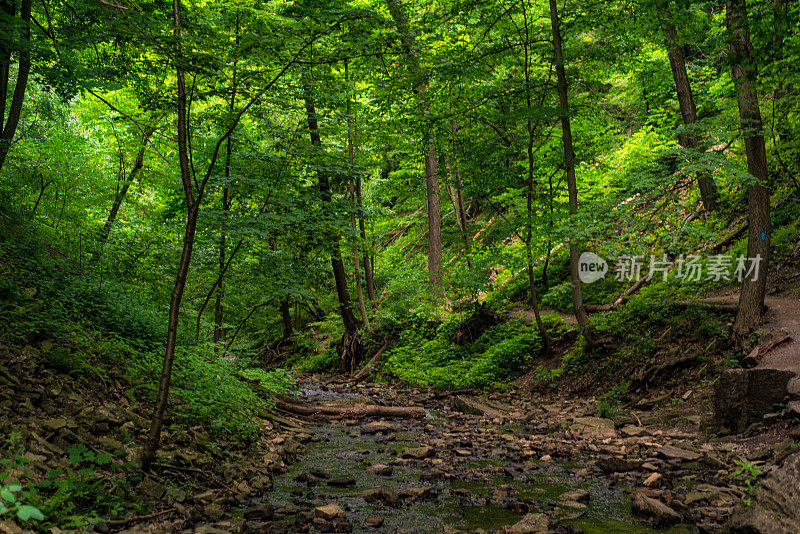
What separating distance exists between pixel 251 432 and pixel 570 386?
23.2ft

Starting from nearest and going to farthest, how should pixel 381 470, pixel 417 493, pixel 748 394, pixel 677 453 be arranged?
pixel 417 493 → pixel 381 470 → pixel 677 453 → pixel 748 394

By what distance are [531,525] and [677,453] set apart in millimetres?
3088

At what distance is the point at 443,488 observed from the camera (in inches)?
198

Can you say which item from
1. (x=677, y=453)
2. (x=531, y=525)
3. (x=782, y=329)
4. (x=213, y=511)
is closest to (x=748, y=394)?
(x=677, y=453)

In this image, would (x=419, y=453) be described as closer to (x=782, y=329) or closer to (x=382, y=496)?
(x=382, y=496)

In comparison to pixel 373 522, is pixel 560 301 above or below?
above

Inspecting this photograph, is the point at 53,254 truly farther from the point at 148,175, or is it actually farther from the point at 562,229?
the point at 562,229

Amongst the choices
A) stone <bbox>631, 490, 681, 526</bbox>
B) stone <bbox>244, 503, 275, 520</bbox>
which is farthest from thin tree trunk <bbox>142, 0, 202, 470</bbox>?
stone <bbox>631, 490, 681, 526</bbox>

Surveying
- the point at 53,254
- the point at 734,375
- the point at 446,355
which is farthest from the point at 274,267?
the point at 734,375

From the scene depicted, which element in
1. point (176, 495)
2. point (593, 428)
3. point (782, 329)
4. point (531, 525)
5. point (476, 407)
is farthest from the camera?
point (476, 407)

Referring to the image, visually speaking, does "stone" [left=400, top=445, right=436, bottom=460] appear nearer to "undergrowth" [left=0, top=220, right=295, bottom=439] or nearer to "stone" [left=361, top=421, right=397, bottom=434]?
"stone" [left=361, top=421, right=397, bottom=434]

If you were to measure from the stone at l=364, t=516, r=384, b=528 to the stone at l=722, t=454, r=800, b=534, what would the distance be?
2570mm

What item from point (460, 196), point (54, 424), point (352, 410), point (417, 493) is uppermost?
point (460, 196)

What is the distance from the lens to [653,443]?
6496 millimetres
